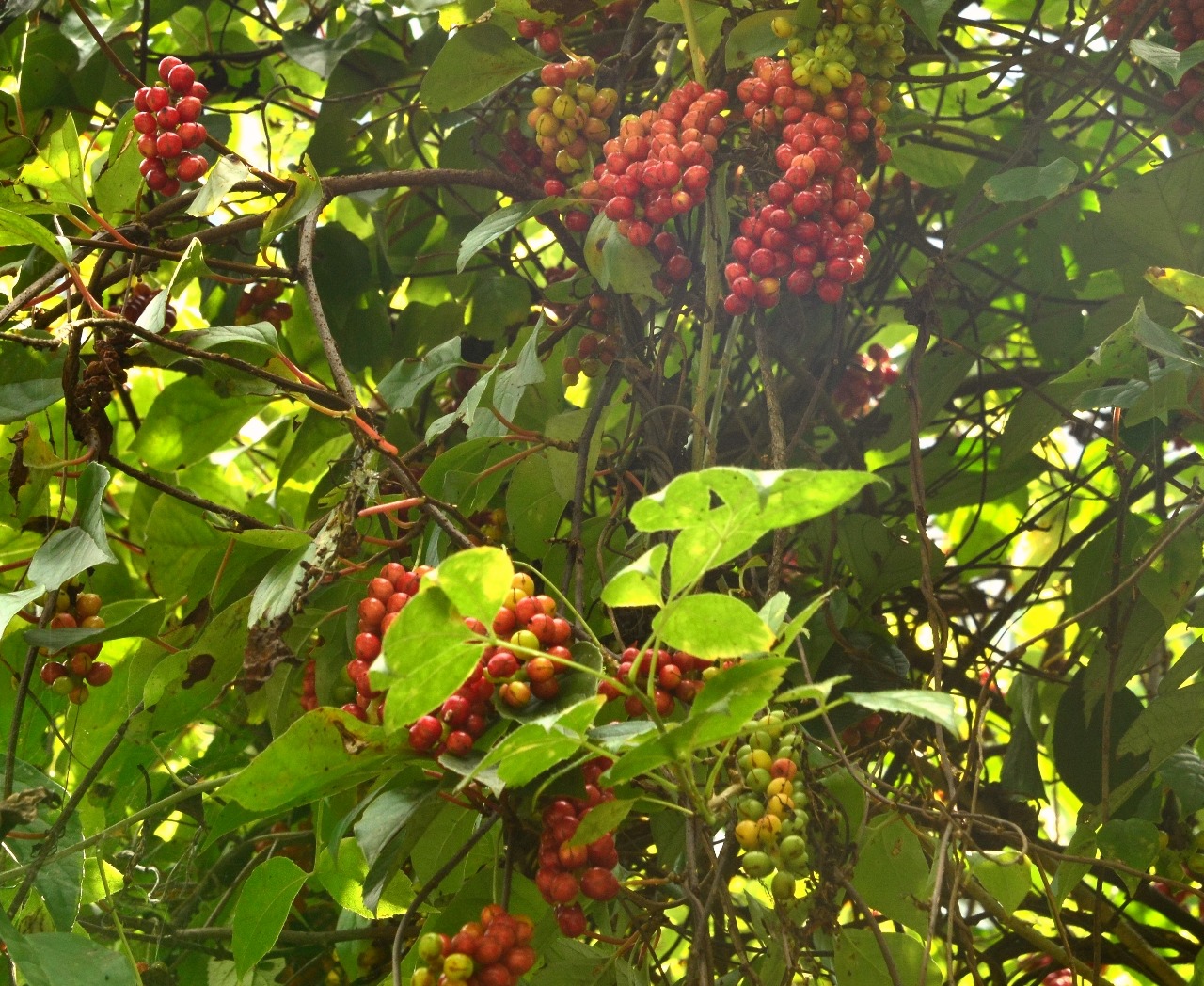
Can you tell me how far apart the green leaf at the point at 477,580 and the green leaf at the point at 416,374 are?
1.49 feet

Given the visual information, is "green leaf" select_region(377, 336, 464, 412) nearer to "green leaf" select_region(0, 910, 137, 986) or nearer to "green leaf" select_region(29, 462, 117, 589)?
"green leaf" select_region(29, 462, 117, 589)

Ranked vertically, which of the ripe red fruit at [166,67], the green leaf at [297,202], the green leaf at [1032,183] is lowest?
the green leaf at [297,202]

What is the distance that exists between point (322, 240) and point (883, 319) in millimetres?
627

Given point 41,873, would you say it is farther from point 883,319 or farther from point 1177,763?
point 883,319

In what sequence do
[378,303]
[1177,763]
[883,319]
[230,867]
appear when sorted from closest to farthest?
[1177,763] < [230,867] < [378,303] < [883,319]

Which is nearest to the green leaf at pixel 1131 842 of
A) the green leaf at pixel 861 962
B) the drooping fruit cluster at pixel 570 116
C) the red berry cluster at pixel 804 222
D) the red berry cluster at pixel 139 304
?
the green leaf at pixel 861 962

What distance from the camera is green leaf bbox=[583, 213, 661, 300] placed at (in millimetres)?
879

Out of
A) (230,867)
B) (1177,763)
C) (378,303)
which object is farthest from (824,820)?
(378,303)

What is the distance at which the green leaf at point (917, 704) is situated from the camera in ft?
1.47

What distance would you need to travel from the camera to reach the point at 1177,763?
35.6 inches

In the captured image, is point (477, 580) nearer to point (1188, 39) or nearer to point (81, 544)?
point (81, 544)

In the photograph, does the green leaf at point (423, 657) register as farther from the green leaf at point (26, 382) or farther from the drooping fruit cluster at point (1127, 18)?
the drooping fruit cluster at point (1127, 18)

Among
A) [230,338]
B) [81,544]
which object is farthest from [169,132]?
[81,544]

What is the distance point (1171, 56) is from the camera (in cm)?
84
